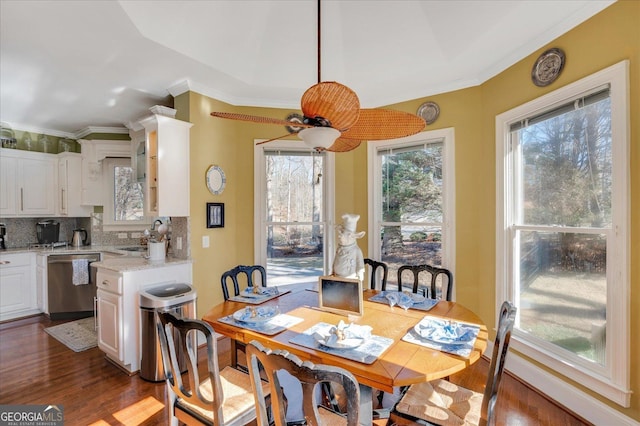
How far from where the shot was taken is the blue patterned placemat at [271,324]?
1682 millimetres

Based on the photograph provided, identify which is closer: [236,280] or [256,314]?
[256,314]

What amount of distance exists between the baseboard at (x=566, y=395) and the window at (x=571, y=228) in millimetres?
88

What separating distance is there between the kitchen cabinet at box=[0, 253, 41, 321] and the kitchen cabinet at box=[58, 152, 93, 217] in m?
0.76

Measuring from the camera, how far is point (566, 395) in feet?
7.09

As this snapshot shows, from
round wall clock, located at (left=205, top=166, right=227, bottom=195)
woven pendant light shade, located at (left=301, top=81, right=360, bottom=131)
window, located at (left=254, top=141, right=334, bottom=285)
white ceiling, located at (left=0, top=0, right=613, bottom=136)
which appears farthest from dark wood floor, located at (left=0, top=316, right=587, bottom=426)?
white ceiling, located at (left=0, top=0, right=613, bottom=136)

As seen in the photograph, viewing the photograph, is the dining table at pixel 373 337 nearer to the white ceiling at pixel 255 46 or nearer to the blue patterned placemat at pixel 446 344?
the blue patterned placemat at pixel 446 344

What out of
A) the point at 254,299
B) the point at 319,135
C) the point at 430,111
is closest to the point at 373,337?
the point at 254,299

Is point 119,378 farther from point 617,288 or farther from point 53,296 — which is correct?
point 617,288

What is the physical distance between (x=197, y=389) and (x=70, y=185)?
14.6 feet

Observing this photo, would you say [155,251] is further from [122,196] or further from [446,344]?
[446,344]

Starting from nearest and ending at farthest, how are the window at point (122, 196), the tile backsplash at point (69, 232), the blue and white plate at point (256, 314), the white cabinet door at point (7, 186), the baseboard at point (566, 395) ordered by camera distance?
the blue and white plate at point (256, 314)
the baseboard at point (566, 395)
the white cabinet door at point (7, 186)
the tile backsplash at point (69, 232)
the window at point (122, 196)

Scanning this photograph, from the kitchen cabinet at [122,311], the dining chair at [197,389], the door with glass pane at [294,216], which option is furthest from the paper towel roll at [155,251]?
the dining chair at [197,389]

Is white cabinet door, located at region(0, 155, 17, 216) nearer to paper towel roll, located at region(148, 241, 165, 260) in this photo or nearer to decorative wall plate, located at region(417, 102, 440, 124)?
paper towel roll, located at region(148, 241, 165, 260)

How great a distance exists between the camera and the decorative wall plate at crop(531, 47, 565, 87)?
2.23m
